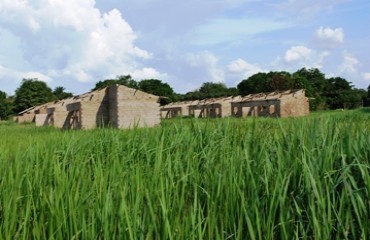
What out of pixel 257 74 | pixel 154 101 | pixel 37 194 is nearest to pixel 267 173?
pixel 37 194

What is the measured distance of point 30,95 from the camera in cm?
5641

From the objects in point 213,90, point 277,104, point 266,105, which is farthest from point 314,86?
point 277,104

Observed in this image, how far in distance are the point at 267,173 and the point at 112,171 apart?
0.95 m

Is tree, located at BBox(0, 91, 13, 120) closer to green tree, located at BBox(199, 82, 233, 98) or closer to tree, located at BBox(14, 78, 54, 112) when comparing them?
tree, located at BBox(14, 78, 54, 112)

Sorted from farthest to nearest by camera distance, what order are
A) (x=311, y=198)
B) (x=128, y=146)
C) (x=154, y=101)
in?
(x=154, y=101) → (x=128, y=146) → (x=311, y=198)

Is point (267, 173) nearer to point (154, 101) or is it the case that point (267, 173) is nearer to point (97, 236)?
point (97, 236)

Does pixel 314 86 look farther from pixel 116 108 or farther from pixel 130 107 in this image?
pixel 116 108

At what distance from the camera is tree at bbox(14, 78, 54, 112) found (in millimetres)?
56406

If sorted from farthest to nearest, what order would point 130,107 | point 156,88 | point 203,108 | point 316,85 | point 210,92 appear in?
point 210,92
point 156,88
point 316,85
point 203,108
point 130,107

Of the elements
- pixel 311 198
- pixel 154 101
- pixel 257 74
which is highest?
pixel 257 74

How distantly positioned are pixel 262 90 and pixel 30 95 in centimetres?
3135

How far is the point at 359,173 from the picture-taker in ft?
8.48

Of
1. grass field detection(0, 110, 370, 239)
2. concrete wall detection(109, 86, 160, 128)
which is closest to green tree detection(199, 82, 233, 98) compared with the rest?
concrete wall detection(109, 86, 160, 128)

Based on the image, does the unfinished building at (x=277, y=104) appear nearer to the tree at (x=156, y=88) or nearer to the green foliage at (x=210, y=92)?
the tree at (x=156, y=88)
